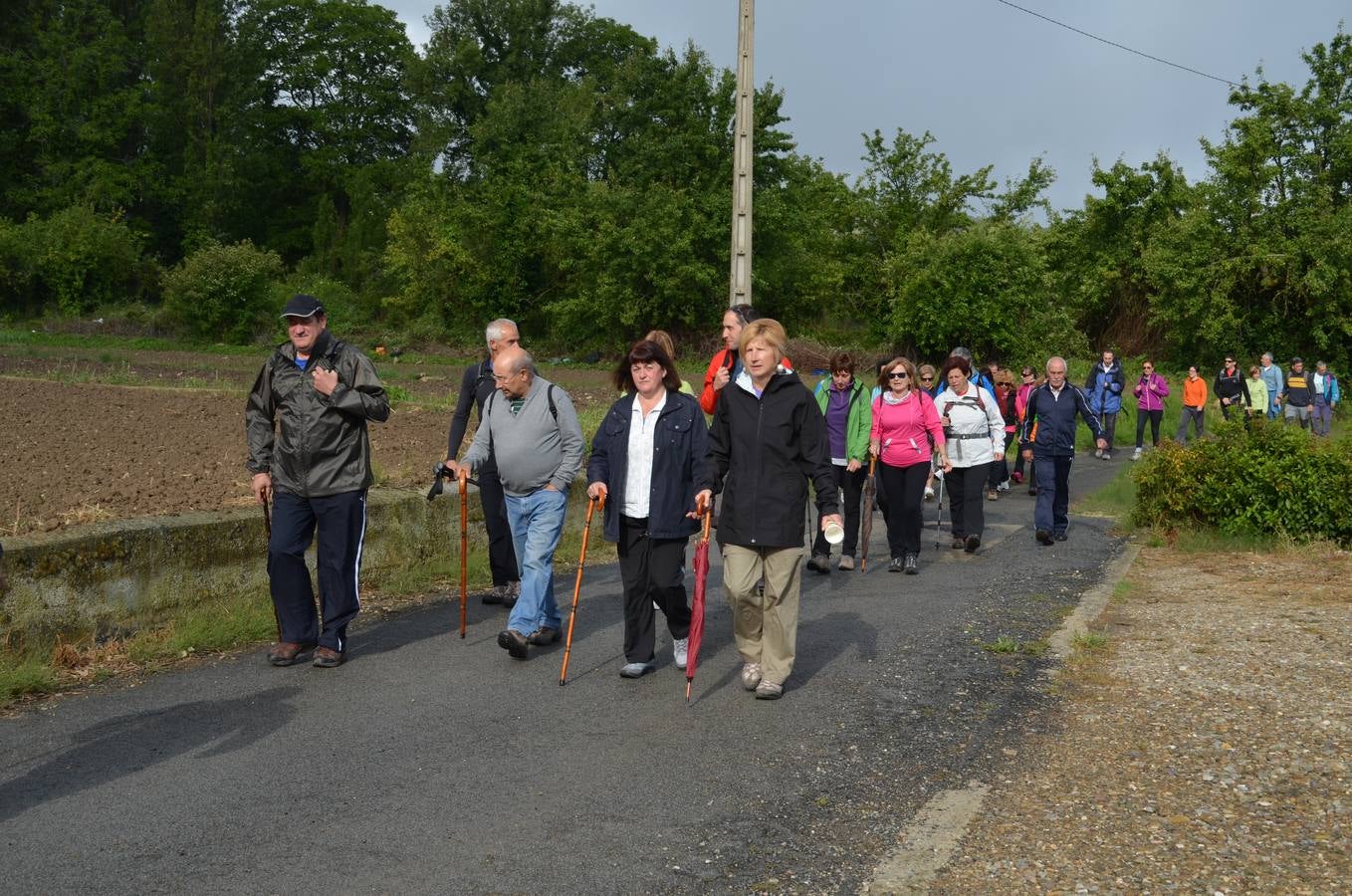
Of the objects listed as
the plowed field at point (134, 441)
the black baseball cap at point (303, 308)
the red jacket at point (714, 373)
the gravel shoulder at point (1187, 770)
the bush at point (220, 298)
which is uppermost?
the bush at point (220, 298)

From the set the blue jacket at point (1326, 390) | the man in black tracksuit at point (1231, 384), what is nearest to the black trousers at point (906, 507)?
the man in black tracksuit at point (1231, 384)

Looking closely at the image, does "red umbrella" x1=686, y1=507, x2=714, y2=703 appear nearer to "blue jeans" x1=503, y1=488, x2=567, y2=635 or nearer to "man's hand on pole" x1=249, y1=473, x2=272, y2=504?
"blue jeans" x1=503, y1=488, x2=567, y2=635

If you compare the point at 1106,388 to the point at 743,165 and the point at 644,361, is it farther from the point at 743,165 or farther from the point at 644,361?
the point at 644,361

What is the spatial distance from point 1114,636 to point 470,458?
412 centimetres

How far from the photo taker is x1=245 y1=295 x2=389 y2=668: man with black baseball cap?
24.0 ft

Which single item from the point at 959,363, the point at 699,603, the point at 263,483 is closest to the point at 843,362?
the point at 959,363

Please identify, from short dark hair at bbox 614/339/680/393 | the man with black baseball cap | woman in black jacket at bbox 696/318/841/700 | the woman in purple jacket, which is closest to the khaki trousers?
woman in black jacket at bbox 696/318/841/700

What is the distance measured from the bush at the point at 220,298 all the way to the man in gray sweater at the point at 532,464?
126 feet

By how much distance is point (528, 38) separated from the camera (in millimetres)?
61031

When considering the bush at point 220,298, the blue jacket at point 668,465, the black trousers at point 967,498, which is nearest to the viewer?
the blue jacket at point 668,465

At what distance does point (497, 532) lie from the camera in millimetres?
9266

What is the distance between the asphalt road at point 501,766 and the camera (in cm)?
455

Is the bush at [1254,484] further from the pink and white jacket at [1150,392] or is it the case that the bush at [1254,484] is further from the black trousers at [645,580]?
the pink and white jacket at [1150,392]

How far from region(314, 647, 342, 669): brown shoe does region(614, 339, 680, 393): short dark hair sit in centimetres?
219
